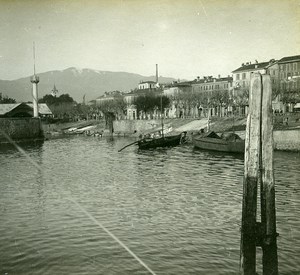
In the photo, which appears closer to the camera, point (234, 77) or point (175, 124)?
point (175, 124)

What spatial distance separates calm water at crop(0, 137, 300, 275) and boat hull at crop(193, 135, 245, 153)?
9.31 meters

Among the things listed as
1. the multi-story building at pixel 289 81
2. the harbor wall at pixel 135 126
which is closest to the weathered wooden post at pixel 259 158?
the multi-story building at pixel 289 81

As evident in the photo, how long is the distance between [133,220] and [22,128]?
158 ft

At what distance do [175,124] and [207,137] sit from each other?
24.0 m

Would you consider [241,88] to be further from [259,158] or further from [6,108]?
[259,158]

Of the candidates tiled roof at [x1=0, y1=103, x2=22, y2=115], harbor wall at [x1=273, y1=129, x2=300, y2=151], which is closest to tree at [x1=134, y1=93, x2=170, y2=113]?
tiled roof at [x1=0, y1=103, x2=22, y2=115]

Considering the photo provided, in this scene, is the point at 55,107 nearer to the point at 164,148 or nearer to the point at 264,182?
the point at 164,148

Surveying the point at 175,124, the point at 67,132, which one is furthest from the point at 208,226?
the point at 67,132

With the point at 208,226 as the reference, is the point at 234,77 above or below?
above

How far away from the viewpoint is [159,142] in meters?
41.8

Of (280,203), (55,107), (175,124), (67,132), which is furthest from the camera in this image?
(55,107)

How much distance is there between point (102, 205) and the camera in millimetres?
15352

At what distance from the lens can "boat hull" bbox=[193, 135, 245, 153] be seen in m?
34.3

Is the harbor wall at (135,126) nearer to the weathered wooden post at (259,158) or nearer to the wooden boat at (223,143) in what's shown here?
the wooden boat at (223,143)
